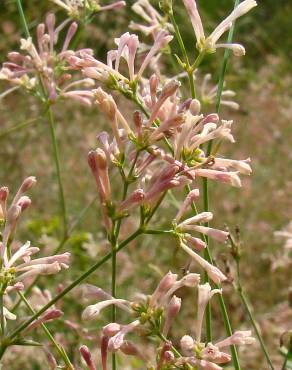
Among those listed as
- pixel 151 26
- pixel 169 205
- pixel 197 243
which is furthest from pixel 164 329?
pixel 169 205

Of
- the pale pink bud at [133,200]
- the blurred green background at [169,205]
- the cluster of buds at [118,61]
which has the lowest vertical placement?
the blurred green background at [169,205]

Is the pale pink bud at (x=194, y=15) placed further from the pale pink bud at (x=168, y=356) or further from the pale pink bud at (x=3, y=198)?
the pale pink bud at (x=168, y=356)

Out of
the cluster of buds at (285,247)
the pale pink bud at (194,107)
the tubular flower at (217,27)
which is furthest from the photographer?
the cluster of buds at (285,247)

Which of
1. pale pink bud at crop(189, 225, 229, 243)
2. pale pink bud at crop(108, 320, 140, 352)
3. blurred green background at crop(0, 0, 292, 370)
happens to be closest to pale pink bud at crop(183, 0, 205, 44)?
pale pink bud at crop(189, 225, 229, 243)

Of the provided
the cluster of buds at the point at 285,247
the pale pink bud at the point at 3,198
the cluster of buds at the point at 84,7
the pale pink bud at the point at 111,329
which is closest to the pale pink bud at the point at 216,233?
the pale pink bud at the point at 111,329

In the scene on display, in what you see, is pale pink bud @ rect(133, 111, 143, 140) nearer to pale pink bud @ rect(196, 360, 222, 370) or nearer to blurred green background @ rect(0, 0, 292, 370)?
pale pink bud @ rect(196, 360, 222, 370)

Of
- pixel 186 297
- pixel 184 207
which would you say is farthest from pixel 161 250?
pixel 184 207
